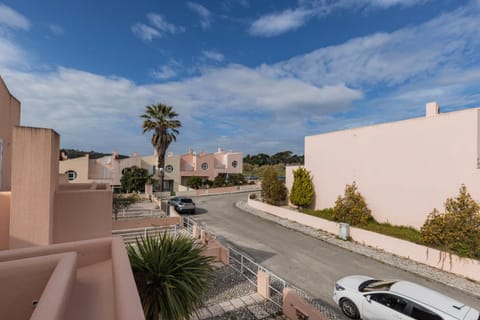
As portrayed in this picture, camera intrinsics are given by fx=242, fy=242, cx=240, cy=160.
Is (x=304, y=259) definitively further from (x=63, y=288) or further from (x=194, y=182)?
(x=194, y=182)

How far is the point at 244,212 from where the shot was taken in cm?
2147

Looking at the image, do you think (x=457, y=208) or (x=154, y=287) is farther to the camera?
(x=457, y=208)

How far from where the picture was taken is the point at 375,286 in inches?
277

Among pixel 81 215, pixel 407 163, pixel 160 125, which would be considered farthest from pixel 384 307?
pixel 160 125

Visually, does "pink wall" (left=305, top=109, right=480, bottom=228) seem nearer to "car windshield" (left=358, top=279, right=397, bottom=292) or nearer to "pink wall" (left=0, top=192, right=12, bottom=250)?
"car windshield" (left=358, top=279, right=397, bottom=292)

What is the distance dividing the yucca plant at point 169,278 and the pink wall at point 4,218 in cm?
288

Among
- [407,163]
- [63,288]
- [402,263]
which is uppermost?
[407,163]

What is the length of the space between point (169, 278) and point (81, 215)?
10.5 feet

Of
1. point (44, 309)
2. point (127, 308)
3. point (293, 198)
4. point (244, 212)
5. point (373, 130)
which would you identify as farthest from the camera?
point (244, 212)

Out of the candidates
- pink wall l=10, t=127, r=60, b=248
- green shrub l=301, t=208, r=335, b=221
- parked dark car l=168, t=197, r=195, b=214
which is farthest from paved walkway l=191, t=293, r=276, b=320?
parked dark car l=168, t=197, r=195, b=214

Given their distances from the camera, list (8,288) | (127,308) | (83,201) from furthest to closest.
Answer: (83,201) < (8,288) < (127,308)

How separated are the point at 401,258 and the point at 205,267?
10.2 metres

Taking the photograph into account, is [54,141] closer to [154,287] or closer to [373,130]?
[154,287]

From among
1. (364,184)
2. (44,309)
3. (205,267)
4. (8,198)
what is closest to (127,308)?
(44,309)
